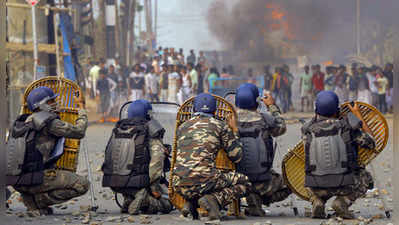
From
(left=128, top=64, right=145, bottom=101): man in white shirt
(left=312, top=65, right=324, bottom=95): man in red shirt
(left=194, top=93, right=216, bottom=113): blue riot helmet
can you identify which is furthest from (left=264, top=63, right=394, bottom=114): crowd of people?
(left=194, top=93, right=216, bottom=113): blue riot helmet

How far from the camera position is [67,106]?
26.7 ft

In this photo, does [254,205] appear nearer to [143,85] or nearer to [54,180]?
[54,180]

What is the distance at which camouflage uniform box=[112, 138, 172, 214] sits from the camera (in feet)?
24.3

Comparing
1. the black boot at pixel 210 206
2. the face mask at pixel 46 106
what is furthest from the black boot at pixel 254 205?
the face mask at pixel 46 106

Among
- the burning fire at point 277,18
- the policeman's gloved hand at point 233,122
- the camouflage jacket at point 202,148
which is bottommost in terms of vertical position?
the camouflage jacket at point 202,148

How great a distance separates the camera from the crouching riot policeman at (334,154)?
7066 millimetres

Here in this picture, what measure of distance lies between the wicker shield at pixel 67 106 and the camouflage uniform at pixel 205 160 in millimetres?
1277

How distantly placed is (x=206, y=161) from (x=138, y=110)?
101cm

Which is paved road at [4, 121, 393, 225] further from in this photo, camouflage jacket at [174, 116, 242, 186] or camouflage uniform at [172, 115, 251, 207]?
camouflage jacket at [174, 116, 242, 186]

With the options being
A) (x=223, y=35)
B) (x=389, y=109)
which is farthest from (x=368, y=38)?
(x=389, y=109)

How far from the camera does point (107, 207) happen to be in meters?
8.42

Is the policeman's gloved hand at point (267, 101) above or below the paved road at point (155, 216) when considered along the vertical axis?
above

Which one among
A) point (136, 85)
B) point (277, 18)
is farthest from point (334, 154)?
point (277, 18)

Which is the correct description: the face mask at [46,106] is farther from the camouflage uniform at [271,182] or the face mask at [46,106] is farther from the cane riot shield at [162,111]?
the camouflage uniform at [271,182]
